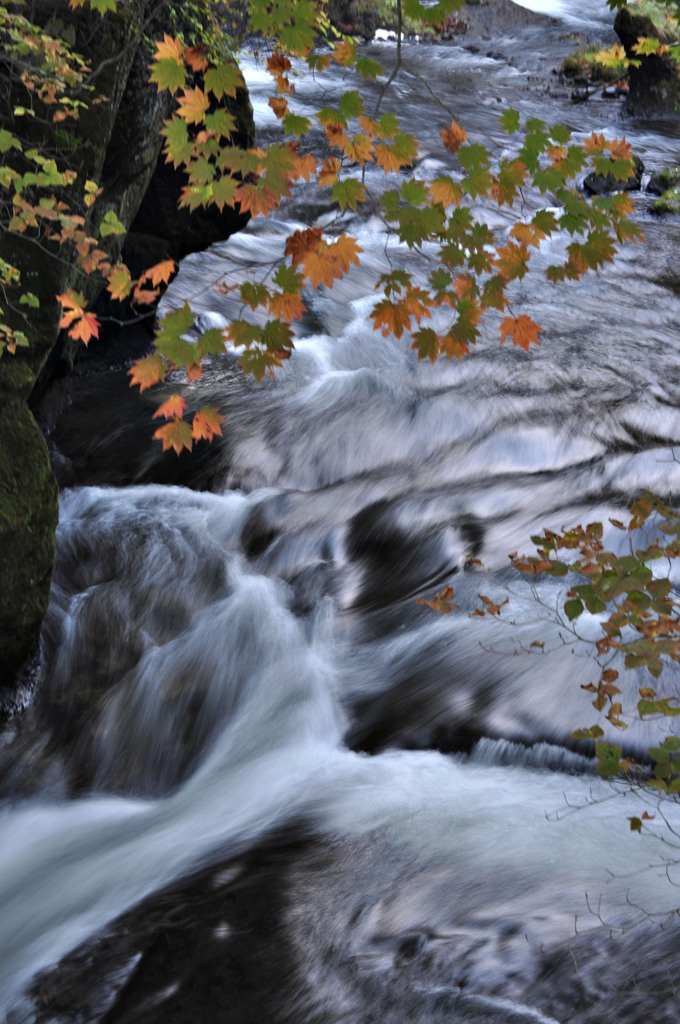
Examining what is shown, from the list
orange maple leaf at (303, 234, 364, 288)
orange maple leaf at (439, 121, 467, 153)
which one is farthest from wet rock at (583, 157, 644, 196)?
orange maple leaf at (303, 234, 364, 288)

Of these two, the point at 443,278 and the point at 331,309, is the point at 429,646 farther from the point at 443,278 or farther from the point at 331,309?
the point at 331,309

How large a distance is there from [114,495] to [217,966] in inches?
145

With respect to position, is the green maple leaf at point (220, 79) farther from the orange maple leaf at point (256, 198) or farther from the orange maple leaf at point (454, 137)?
the orange maple leaf at point (454, 137)

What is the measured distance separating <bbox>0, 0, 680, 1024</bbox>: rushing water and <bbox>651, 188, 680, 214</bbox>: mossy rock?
12.0 ft

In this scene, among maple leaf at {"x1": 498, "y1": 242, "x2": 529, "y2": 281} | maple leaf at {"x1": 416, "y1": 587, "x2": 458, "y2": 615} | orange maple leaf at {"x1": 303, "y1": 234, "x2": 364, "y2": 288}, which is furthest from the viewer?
maple leaf at {"x1": 416, "y1": 587, "x2": 458, "y2": 615}

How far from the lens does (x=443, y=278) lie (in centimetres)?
322

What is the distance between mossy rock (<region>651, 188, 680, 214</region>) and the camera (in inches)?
423

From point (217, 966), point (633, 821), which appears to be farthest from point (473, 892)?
point (217, 966)

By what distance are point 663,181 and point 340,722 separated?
33.2 ft

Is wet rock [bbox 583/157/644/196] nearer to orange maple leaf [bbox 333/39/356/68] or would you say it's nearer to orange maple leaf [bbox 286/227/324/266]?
orange maple leaf [bbox 333/39/356/68]

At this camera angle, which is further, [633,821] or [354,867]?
[354,867]


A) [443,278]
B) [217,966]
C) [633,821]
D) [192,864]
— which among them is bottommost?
[192,864]

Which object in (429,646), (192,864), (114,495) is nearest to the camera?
(192,864)

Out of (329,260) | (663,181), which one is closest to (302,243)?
(329,260)
